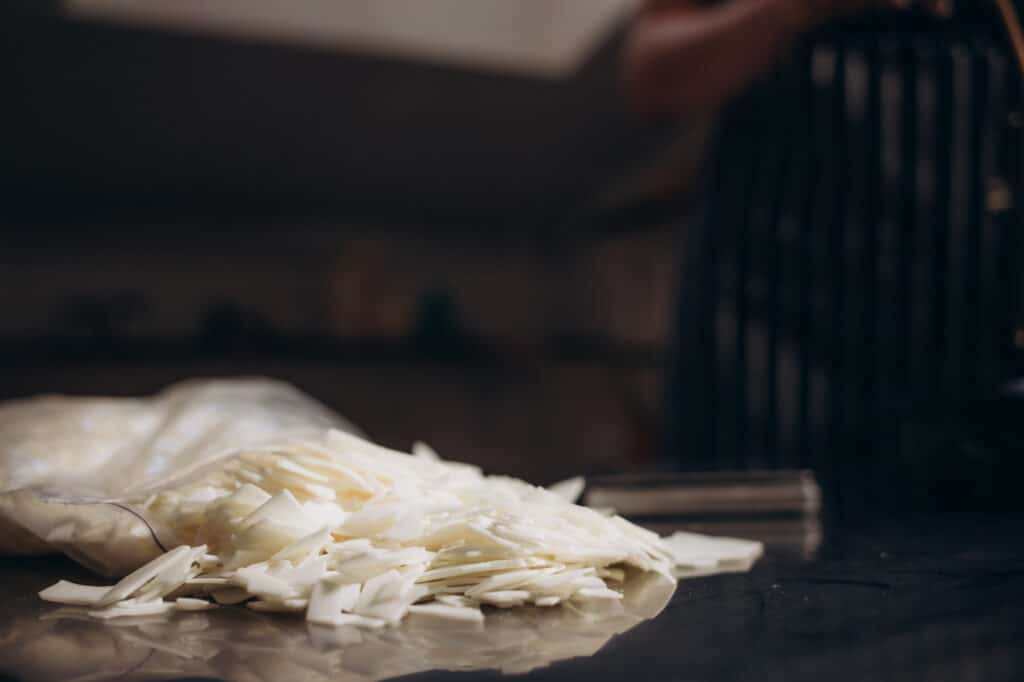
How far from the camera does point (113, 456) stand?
556 mm

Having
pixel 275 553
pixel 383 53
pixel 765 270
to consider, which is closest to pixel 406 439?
pixel 383 53

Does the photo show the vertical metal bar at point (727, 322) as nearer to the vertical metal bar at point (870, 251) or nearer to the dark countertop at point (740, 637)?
the vertical metal bar at point (870, 251)

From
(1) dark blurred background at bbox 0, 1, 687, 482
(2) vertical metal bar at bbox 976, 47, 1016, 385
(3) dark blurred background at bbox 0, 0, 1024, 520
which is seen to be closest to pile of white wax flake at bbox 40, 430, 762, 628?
(3) dark blurred background at bbox 0, 0, 1024, 520

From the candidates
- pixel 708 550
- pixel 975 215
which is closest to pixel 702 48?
pixel 975 215

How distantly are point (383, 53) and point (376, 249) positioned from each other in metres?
1.08

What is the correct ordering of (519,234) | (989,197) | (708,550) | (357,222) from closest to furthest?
(708,550), (989,197), (357,222), (519,234)

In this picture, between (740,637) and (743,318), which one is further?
(743,318)

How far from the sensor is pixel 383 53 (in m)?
2.08

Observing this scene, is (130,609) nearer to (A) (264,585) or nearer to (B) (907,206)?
(A) (264,585)

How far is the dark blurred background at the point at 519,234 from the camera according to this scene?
3.83ft

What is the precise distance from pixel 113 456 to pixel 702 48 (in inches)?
40.1

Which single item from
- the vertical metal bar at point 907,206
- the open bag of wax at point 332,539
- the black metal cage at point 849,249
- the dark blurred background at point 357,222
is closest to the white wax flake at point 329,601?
the open bag of wax at point 332,539

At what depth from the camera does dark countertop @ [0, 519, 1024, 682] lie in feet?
0.99

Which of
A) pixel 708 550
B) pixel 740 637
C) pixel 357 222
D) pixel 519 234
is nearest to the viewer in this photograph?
pixel 740 637
